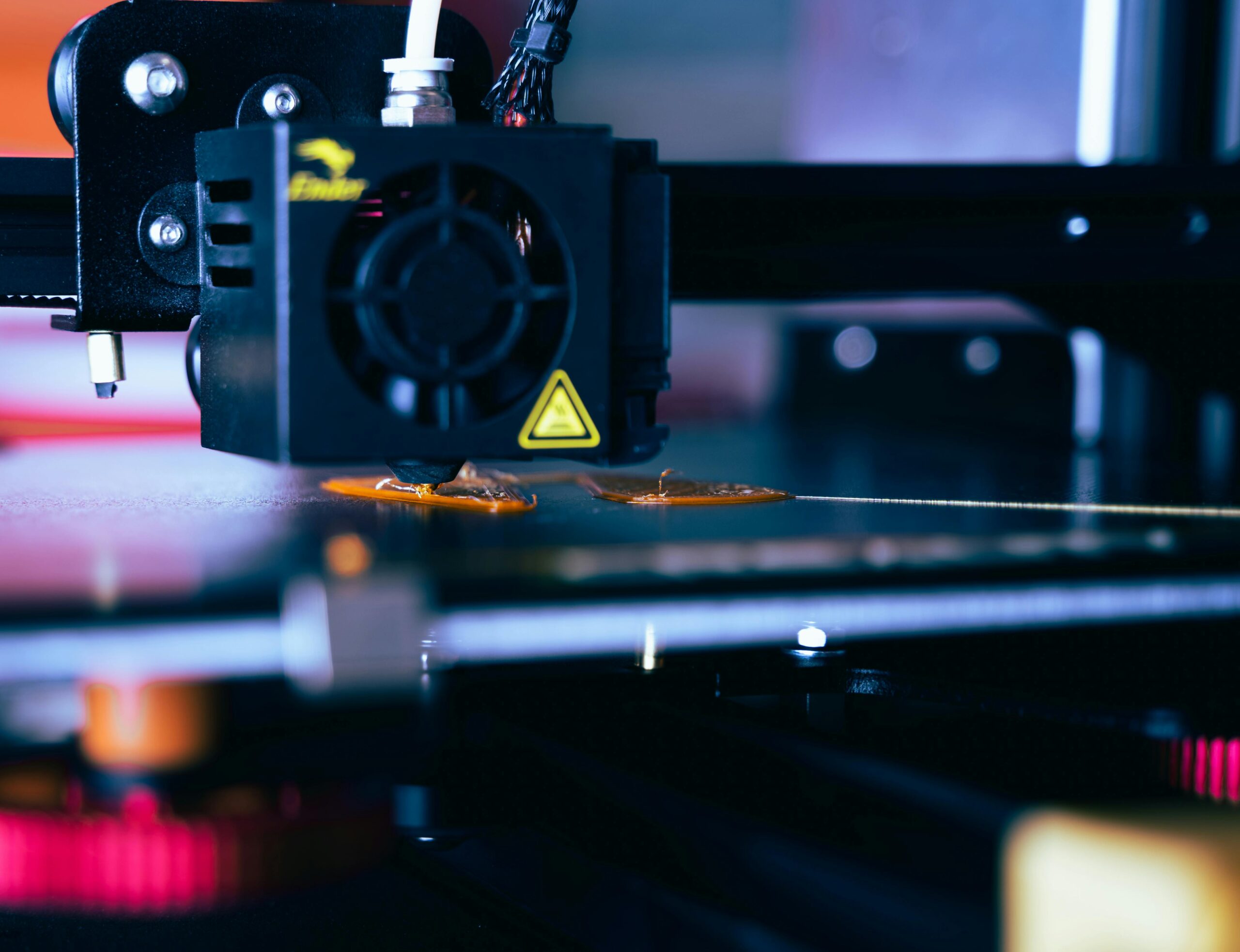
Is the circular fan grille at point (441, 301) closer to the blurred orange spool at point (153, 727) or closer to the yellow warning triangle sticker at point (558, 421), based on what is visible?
the yellow warning triangle sticker at point (558, 421)

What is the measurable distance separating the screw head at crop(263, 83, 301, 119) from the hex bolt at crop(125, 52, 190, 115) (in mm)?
44

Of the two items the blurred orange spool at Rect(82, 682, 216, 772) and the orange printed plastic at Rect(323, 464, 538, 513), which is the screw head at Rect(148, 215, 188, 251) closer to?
the orange printed plastic at Rect(323, 464, 538, 513)

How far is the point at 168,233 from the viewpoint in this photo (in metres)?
0.67

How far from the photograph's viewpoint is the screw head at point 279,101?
0.67 metres

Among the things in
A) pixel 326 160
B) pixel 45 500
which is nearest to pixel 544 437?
pixel 326 160

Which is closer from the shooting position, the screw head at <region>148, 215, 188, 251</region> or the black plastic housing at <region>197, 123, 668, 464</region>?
the black plastic housing at <region>197, 123, 668, 464</region>

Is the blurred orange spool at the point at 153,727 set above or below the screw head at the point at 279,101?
below

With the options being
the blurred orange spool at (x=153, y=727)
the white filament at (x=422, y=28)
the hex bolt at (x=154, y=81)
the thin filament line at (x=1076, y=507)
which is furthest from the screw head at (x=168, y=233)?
the thin filament line at (x=1076, y=507)

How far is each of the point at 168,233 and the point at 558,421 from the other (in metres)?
0.26

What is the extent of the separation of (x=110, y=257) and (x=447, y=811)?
1.14 feet

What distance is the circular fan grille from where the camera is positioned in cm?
53

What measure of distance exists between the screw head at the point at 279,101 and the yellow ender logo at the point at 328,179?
17cm

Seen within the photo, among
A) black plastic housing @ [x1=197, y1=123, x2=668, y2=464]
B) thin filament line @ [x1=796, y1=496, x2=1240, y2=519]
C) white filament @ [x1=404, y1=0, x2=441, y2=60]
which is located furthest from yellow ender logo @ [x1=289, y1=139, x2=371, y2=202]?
thin filament line @ [x1=796, y1=496, x2=1240, y2=519]

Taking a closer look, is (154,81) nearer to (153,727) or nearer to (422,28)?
(422,28)
